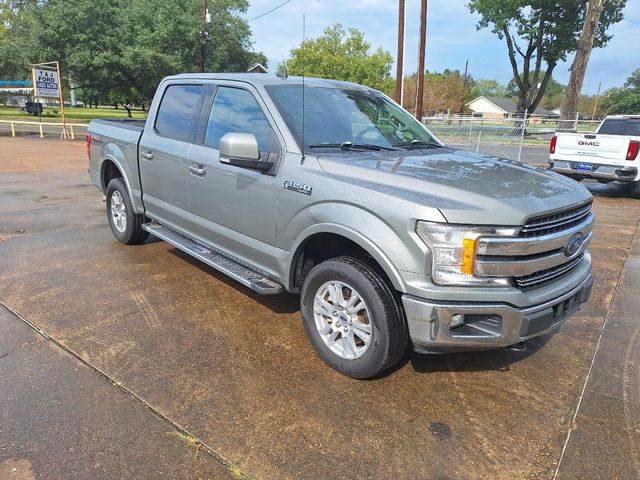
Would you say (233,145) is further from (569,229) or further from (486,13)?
(486,13)

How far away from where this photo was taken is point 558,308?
2945 mm

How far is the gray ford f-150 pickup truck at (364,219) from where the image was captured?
265cm

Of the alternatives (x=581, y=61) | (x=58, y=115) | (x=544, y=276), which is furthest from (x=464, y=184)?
(x=58, y=115)

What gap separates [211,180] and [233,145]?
2.80ft

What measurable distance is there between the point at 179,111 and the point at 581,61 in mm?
19977

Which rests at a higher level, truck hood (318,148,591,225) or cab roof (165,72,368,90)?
cab roof (165,72,368,90)

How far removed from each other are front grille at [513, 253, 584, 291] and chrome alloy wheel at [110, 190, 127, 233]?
4.49 meters

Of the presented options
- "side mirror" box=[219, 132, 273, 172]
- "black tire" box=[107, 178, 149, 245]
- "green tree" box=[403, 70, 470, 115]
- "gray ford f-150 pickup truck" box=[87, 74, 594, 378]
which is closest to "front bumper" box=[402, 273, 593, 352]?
"gray ford f-150 pickup truck" box=[87, 74, 594, 378]

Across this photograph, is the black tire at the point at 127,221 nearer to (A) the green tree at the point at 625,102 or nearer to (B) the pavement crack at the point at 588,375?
(B) the pavement crack at the point at 588,375

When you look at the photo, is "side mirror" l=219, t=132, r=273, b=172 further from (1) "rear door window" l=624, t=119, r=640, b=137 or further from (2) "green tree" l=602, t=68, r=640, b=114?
(2) "green tree" l=602, t=68, r=640, b=114

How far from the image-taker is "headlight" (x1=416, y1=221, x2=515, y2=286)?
260cm

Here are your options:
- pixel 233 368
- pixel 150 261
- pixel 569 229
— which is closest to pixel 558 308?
pixel 569 229

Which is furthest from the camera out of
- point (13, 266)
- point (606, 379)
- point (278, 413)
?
point (13, 266)

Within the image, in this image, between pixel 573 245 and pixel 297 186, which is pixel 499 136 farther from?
pixel 297 186
